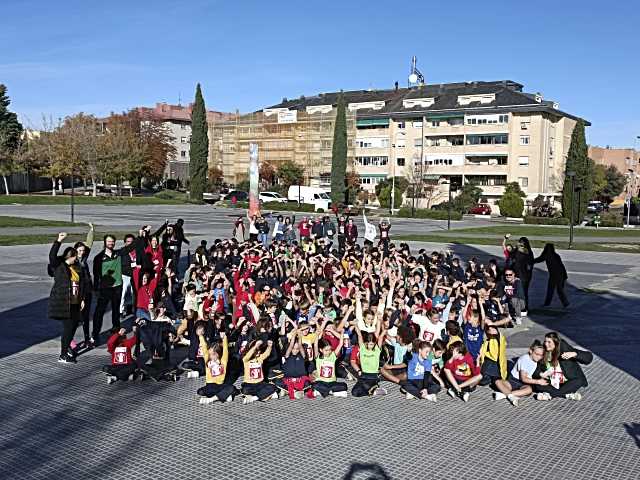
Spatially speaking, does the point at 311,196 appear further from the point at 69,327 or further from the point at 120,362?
the point at 120,362

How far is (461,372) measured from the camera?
9609 millimetres

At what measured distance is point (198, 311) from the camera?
11594mm

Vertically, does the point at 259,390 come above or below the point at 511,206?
below

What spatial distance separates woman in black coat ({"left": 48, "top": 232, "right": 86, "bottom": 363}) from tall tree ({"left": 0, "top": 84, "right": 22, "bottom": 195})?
66227mm

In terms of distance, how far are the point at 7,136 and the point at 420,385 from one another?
7669 centimetres

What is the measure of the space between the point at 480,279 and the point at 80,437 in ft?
31.3

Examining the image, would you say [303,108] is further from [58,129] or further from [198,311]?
[198,311]

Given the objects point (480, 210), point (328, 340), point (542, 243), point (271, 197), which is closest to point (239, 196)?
point (271, 197)

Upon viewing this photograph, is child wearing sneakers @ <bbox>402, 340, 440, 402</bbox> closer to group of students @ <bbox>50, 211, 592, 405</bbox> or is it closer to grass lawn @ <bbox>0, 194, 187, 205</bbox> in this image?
group of students @ <bbox>50, 211, 592, 405</bbox>

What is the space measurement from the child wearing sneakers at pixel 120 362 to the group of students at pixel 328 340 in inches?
0.6

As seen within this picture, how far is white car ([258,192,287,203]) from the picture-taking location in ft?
223

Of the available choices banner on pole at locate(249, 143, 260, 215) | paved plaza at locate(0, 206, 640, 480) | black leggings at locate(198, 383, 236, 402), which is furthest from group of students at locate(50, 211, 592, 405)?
banner on pole at locate(249, 143, 260, 215)

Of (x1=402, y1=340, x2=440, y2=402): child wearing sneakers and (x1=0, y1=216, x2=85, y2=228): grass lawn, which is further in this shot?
(x1=0, y1=216, x2=85, y2=228): grass lawn

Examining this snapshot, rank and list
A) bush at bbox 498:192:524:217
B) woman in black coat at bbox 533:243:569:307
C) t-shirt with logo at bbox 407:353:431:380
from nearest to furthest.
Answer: t-shirt with logo at bbox 407:353:431:380, woman in black coat at bbox 533:243:569:307, bush at bbox 498:192:524:217
